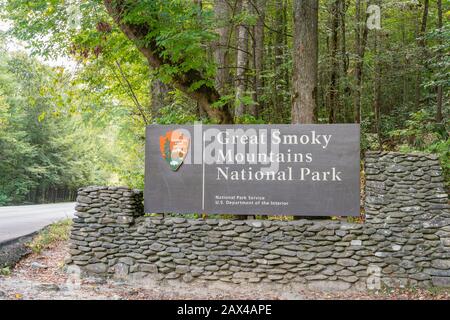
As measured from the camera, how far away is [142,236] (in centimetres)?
726

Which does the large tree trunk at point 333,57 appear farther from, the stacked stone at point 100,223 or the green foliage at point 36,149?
the green foliage at point 36,149

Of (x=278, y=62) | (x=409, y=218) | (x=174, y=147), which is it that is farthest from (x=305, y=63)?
(x=278, y=62)

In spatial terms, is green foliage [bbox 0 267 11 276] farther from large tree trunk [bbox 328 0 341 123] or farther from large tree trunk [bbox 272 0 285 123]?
large tree trunk [bbox 328 0 341 123]

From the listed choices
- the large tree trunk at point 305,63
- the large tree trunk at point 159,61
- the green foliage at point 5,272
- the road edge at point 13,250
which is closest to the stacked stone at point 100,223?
the green foliage at point 5,272

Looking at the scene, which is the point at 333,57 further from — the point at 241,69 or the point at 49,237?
the point at 49,237

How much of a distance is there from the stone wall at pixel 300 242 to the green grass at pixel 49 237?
3018 mm

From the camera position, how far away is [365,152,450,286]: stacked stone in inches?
255

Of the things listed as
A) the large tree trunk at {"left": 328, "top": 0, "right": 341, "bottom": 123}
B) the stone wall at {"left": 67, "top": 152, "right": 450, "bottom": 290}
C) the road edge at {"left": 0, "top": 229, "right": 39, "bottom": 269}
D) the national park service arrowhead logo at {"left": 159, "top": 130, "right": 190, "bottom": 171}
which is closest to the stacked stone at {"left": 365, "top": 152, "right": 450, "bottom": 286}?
the stone wall at {"left": 67, "top": 152, "right": 450, "bottom": 290}

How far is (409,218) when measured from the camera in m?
6.64

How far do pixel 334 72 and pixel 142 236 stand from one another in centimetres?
936

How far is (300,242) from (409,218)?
1.76m

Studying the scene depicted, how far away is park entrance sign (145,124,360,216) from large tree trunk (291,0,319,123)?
31.5 inches
